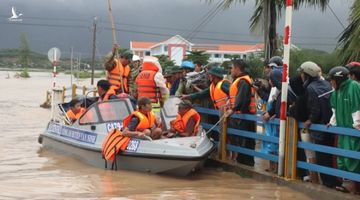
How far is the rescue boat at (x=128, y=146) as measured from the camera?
8.91 meters

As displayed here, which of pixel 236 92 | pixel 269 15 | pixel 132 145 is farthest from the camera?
pixel 269 15

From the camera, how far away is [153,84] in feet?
33.9

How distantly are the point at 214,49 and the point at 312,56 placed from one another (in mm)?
65785

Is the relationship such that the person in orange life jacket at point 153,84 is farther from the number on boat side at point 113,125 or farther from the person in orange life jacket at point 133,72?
the person in orange life jacket at point 133,72

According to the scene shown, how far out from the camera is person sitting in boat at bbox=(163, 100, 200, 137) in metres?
9.74

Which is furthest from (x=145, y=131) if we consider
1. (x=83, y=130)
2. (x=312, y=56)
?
(x=312, y=56)

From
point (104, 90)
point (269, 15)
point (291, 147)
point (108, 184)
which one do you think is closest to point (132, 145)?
point (108, 184)

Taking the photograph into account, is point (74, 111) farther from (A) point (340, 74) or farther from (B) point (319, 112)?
(A) point (340, 74)

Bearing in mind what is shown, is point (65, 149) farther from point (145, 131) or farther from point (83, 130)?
point (145, 131)

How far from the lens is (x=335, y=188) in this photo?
7527 millimetres

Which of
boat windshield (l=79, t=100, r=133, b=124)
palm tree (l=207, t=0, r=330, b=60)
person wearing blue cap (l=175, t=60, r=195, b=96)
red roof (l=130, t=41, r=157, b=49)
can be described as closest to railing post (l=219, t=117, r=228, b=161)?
person wearing blue cap (l=175, t=60, r=195, b=96)

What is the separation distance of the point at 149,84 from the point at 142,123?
1206mm

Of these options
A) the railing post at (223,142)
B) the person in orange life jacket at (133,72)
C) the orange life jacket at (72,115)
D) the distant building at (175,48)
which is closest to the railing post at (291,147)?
the railing post at (223,142)

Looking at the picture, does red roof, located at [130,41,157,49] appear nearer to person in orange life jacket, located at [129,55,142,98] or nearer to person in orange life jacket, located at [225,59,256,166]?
person in orange life jacket, located at [129,55,142,98]
